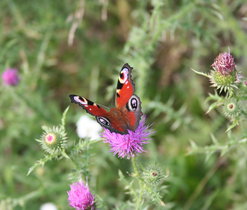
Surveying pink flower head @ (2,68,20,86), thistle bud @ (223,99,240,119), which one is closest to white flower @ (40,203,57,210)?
pink flower head @ (2,68,20,86)

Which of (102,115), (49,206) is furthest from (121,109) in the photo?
(49,206)

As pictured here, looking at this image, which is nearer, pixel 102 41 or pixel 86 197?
pixel 86 197

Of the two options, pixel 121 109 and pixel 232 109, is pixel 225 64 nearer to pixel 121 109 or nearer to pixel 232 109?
pixel 232 109

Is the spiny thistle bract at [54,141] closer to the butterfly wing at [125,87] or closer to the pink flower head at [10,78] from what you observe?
the butterfly wing at [125,87]

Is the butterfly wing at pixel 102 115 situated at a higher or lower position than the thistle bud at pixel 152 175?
higher

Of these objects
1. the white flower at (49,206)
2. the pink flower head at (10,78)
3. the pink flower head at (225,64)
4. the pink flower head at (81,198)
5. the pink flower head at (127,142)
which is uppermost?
the pink flower head at (10,78)

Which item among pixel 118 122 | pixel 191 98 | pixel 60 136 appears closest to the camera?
pixel 118 122

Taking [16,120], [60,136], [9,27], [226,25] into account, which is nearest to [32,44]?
[9,27]

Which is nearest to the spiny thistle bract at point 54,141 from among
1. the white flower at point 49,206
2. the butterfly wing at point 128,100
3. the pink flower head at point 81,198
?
the pink flower head at point 81,198

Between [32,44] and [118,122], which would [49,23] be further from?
[118,122]
